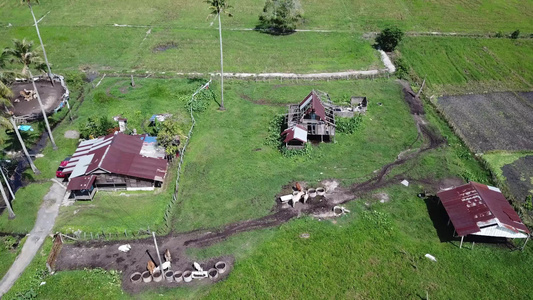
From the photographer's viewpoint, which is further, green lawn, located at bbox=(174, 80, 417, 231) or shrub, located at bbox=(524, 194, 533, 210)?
green lawn, located at bbox=(174, 80, 417, 231)

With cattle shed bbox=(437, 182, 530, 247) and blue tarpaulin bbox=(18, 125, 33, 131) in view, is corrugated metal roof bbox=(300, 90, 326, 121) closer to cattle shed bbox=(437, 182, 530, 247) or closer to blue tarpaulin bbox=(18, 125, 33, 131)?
cattle shed bbox=(437, 182, 530, 247)

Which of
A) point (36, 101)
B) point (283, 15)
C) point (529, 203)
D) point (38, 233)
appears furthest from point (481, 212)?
point (36, 101)

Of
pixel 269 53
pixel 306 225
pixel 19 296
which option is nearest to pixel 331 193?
pixel 306 225

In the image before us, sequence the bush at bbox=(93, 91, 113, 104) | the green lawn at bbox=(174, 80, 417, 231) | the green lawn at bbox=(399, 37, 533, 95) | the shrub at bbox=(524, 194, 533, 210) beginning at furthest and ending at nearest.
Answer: the green lawn at bbox=(399, 37, 533, 95), the bush at bbox=(93, 91, 113, 104), the green lawn at bbox=(174, 80, 417, 231), the shrub at bbox=(524, 194, 533, 210)

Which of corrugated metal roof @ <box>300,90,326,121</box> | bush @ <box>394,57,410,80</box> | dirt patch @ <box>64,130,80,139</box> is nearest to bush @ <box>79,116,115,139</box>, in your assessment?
dirt patch @ <box>64,130,80,139</box>

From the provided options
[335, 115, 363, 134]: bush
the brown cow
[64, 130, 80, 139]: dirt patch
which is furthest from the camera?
[335, 115, 363, 134]: bush

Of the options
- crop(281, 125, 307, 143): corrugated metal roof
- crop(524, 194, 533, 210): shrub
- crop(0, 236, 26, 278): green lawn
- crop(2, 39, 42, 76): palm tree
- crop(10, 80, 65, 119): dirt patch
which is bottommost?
crop(10, 80, 65, 119): dirt patch

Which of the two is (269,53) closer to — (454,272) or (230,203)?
(230,203)

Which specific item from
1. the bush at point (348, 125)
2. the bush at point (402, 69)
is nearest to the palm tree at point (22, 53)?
the bush at point (348, 125)
